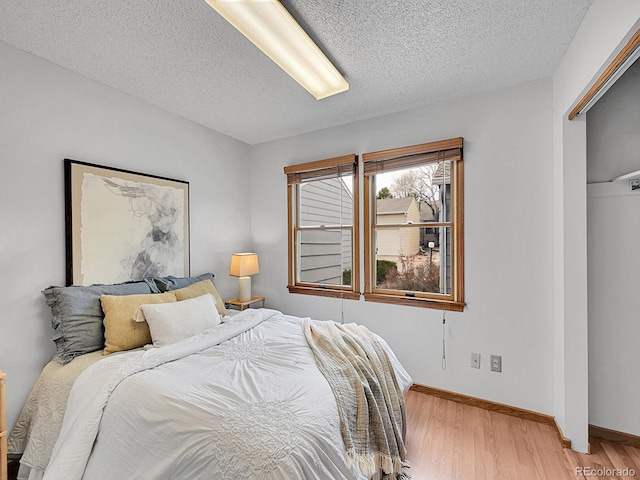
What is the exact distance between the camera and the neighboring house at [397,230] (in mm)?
2885

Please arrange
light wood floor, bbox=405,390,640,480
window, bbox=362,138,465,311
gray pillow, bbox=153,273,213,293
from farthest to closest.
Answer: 1. window, bbox=362,138,465,311
2. gray pillow, bbox=153,273,213,293
3. light wood floor, bbox=405,390,640,480

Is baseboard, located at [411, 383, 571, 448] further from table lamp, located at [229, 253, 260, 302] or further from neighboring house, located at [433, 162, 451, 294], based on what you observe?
table lamp, located at [229, 253, 260, 302]

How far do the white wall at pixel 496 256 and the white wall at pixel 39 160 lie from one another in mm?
2228

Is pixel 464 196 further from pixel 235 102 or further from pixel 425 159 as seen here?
pixel 235 102

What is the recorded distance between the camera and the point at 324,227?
3.38 metres

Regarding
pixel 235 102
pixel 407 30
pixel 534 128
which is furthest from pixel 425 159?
pixel 235 102

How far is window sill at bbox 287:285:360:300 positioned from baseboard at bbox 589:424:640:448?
198 centimetres

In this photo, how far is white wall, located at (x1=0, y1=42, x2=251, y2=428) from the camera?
6.16ft

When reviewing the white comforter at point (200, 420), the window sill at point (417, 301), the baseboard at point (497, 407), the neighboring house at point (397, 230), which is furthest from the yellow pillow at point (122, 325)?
the baseboard at point (497, 407)

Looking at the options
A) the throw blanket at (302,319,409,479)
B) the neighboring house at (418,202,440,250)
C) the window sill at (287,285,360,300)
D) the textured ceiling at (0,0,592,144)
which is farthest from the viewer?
the window sill at (287,285,360,300)

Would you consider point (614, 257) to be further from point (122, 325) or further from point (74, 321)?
Answer: point (74, 321)

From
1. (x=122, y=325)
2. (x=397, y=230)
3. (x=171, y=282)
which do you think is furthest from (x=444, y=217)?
(x=122, y=325)

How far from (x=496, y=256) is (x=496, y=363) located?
88 centimetres

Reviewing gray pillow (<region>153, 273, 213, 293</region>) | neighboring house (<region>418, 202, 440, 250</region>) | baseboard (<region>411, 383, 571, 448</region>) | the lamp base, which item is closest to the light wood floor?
baseboard (<region>411, 383, 571, 448</region>)
